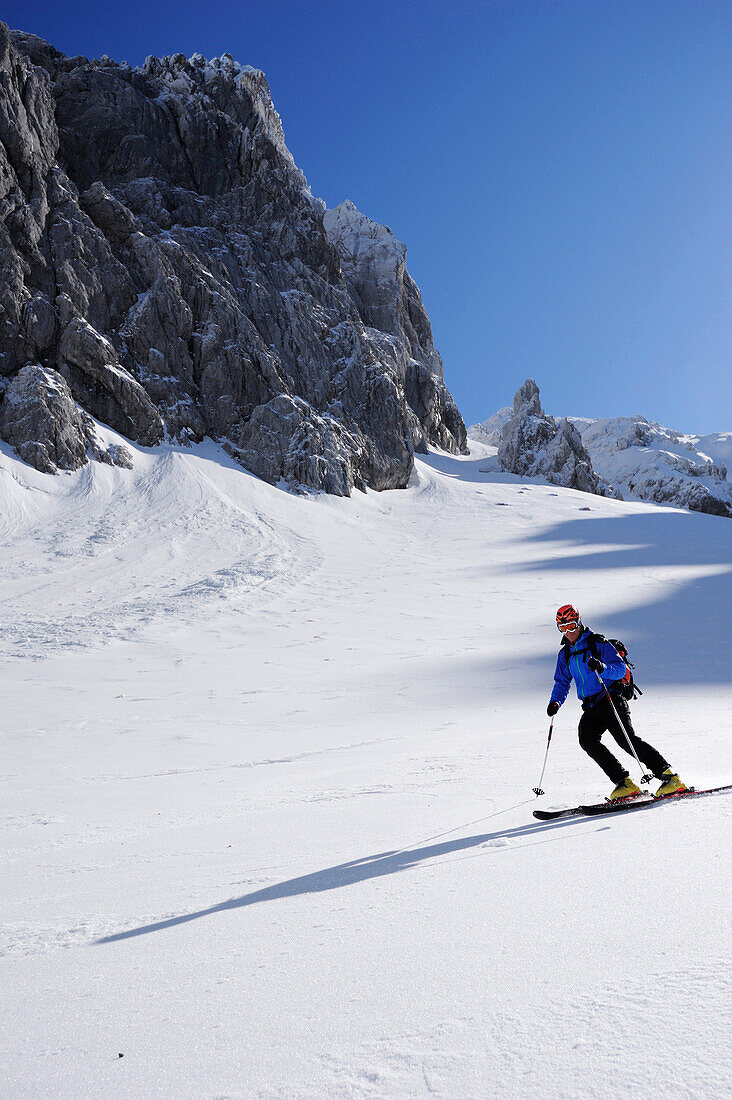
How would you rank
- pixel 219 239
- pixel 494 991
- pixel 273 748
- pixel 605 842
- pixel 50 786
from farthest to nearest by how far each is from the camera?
pixel 219 239
pixel 273 748
pixel 50 786
pixel 605 842
pixel 494 991

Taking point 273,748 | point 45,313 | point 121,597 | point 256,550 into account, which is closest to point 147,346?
point 45,313

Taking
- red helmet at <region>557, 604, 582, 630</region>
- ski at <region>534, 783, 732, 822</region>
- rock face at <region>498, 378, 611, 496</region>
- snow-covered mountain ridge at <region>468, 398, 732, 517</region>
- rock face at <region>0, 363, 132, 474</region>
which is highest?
snow-covered mountain ridge at <region>468, 398, 732, 517</region>

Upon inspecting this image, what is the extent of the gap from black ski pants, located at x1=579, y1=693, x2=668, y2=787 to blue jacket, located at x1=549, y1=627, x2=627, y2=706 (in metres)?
0.15

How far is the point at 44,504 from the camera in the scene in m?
35.0

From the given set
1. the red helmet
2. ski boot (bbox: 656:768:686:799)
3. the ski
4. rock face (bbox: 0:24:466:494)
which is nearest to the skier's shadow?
the ski

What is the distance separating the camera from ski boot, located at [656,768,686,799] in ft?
18.4

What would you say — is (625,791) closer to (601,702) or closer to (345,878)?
(601,702)

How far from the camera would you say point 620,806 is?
212 inches

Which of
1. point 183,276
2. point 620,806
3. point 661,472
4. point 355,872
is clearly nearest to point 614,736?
point 620,806

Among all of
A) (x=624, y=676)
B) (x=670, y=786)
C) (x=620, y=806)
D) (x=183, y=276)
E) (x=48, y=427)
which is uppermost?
(x=183, y=276)

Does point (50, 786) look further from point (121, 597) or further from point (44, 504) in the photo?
point (44, 504)

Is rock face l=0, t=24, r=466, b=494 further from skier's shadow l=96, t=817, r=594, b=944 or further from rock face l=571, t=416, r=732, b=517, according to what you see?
rock face l=571, t=416, r=732, b=517

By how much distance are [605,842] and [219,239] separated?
6840cm

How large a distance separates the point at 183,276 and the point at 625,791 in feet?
192
